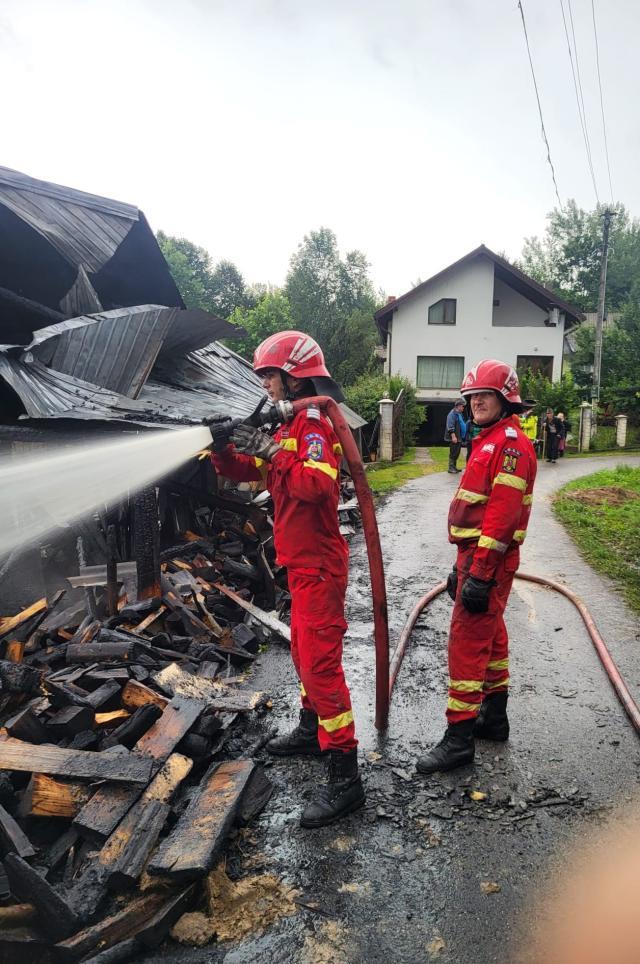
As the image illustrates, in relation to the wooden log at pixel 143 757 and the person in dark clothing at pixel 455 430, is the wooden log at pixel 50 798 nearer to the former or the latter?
the wooden log at pixel 143 757

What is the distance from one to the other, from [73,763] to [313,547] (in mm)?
1719

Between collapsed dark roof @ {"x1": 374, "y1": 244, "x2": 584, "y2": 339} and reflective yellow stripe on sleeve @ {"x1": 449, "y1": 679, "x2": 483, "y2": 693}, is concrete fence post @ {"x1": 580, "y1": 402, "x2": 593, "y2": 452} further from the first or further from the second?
reflective yellow stripe on sleeve @ {"x1": 449, "y1": 679, "x2": 483, "y2": 693}

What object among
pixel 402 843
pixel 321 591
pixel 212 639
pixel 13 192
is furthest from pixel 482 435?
pixel 13 192

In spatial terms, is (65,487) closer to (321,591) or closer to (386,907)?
(321,591)

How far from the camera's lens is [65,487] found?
18.4 feet

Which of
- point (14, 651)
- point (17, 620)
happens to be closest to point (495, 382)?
point (14, 651)

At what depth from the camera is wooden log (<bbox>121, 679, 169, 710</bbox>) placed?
3646 millimetres

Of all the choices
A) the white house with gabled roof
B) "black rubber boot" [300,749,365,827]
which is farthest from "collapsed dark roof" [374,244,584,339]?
"black rubber boot" [300,749,365,827]

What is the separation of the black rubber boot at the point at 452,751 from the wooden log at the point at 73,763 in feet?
5.30

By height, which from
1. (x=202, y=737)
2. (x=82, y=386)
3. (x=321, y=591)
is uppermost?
(x=82, y=386)

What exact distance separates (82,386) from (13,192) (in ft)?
12.7

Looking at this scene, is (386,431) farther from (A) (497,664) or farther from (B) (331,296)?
(B) (331,296)

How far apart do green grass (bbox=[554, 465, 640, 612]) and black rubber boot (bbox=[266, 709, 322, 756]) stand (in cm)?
414

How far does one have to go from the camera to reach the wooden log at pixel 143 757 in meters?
2.71
